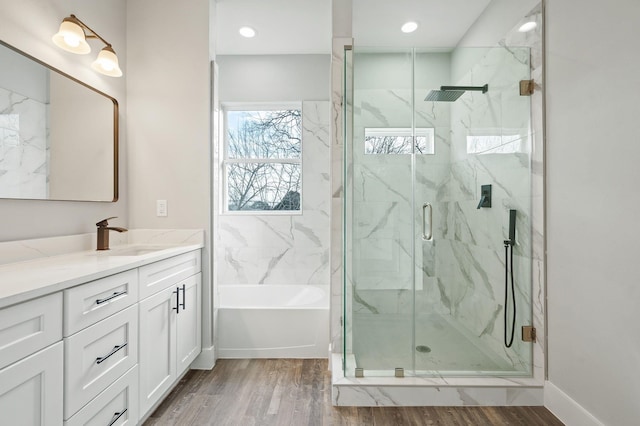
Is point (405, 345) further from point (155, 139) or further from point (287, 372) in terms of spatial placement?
point (155, 139)

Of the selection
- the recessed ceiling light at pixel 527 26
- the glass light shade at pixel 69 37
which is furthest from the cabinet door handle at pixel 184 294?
the recessed ceiling light at pixel 527 26

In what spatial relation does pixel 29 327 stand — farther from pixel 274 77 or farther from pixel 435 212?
pixel 274 77

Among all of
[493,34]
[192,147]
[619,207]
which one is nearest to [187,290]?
[192,147]

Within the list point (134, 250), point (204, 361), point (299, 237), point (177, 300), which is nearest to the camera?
point (177, 300)

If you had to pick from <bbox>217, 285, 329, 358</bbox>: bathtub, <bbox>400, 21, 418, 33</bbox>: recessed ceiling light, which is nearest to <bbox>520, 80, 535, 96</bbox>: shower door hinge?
<bbox>400, 21, 418, 33</bbox>: recessed ceiling light

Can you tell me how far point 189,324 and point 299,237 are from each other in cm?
151

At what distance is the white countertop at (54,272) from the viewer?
985mm

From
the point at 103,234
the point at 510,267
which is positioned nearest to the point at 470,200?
the point at 510,267

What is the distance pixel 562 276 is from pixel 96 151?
2.83m

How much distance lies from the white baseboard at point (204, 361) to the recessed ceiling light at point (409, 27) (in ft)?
10.1

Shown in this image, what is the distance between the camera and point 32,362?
1.00 m

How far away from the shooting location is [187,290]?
213cm

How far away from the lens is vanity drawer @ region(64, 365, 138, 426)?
4.02 feet

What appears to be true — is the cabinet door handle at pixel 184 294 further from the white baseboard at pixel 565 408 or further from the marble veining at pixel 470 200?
the white baseboard at pixel 565 408
